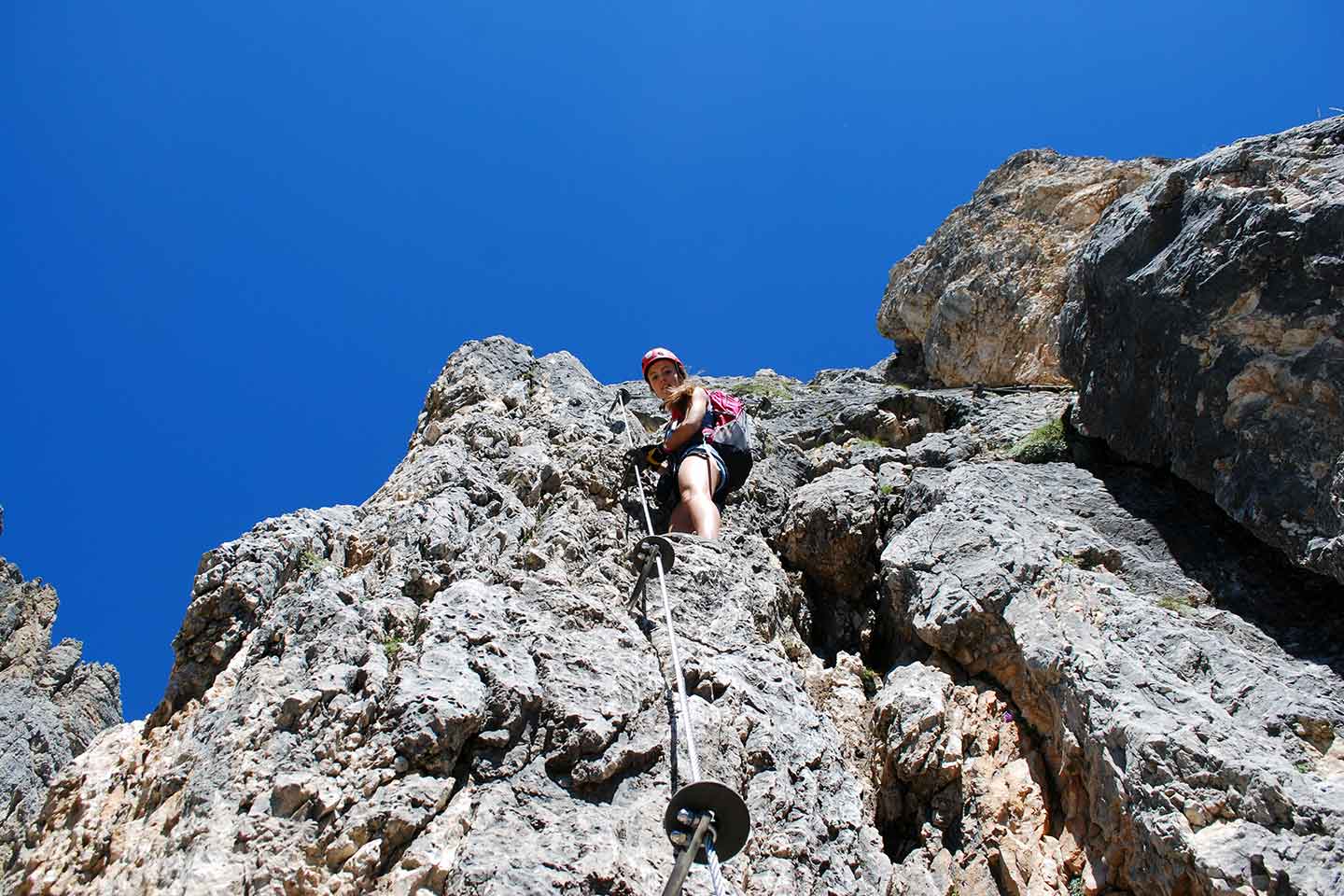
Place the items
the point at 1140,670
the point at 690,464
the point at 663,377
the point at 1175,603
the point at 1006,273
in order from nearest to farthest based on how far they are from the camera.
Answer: the point at 1140,670, the point at 1175,603, the point at 690,464, the point at 663,377, the point at 1006,273

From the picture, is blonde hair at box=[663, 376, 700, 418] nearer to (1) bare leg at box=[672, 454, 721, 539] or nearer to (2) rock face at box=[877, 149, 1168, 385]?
(1) bare leg at box=[672, 454, 721, 539]

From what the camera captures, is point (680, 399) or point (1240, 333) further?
point (680, 399)

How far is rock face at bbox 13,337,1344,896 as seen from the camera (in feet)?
15.9

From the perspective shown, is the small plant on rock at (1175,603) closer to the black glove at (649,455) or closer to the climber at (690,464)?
the climber at (690,464)

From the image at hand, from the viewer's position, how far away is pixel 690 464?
9.32m

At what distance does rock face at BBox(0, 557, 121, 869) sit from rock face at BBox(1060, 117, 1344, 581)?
13.7 meters

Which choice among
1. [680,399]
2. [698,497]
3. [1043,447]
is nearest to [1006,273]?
[1043,447]

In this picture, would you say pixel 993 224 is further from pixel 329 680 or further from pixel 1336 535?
pixel 329 680

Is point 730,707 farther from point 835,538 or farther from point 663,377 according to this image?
point 663,377


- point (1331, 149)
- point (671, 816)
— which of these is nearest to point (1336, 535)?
point (1331, 149)

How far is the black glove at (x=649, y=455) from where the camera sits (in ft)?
31.3

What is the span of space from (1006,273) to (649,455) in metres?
12.3

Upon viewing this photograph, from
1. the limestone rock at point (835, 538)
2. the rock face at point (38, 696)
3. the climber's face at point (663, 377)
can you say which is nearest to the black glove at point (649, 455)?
the climber's face at point (663, 377)

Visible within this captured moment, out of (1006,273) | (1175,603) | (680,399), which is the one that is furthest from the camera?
(1006,273)
